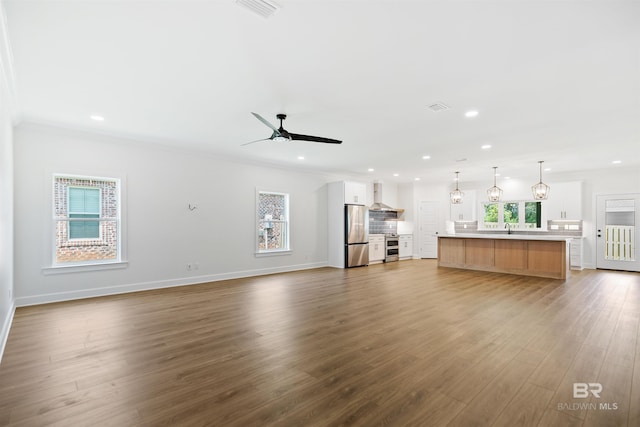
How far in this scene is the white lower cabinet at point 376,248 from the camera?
9.64 m

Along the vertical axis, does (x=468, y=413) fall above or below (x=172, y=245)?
below

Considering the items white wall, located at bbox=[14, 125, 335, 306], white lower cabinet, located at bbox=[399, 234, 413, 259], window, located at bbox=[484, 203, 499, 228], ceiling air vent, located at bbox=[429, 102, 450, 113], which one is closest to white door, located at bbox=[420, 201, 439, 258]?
white lower cabinet, located at bbox=[399, 234, 413, 259]

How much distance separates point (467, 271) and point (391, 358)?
6260 millimetres

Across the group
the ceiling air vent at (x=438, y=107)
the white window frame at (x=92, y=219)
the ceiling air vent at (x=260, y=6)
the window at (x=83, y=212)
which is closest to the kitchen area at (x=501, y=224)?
the ceiling air vent at (x=438, y=107)

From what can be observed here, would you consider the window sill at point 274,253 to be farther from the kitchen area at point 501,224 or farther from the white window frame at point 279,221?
the kitchen area at point 501,224

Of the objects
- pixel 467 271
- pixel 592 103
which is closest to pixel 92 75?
pixel 592 103

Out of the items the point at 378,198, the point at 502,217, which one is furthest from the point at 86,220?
the point at 502,217

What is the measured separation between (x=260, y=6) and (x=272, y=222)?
20.2ft

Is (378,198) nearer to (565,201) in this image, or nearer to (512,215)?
(512,215)

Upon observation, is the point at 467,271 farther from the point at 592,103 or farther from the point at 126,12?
the point at 126,12

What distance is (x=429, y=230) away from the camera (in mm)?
11398

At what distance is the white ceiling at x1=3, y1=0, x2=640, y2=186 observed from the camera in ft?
7.36

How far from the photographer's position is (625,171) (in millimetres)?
8273

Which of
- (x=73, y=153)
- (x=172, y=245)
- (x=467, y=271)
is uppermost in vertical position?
(x=73, y=153)
